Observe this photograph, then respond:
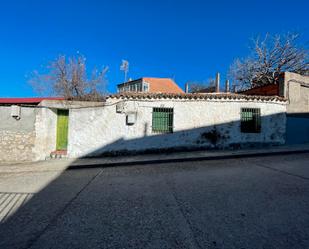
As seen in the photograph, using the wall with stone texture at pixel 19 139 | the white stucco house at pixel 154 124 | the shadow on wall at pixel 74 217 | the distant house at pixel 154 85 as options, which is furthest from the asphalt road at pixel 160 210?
the distant house at pixel 154 85

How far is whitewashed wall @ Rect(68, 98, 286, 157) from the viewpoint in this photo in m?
9.50

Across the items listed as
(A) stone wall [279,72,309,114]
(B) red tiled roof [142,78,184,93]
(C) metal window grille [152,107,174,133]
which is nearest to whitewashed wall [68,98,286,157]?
(C) metal window grille [152,107,174,133]

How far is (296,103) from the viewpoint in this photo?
11.4 m

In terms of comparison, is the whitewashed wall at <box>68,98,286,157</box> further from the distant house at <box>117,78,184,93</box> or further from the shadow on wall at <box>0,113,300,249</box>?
the distant house at <box>117,78,184,93</box>

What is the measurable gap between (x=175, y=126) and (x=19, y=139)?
7.85m

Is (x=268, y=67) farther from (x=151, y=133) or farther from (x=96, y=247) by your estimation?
(x=96, y=247)

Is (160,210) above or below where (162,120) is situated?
below

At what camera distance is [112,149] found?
Answer: 966 centimetres

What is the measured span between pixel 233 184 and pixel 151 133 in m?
5.66

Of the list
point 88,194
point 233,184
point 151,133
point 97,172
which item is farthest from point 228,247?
point 151,133

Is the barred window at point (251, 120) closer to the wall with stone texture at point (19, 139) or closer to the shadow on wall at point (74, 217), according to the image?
the shadow on wall at point (74, 217)

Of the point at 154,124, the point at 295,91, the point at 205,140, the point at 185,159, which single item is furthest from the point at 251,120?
the point at 154,124

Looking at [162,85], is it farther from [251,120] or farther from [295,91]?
[251,120]

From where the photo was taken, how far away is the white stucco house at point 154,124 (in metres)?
9.44
